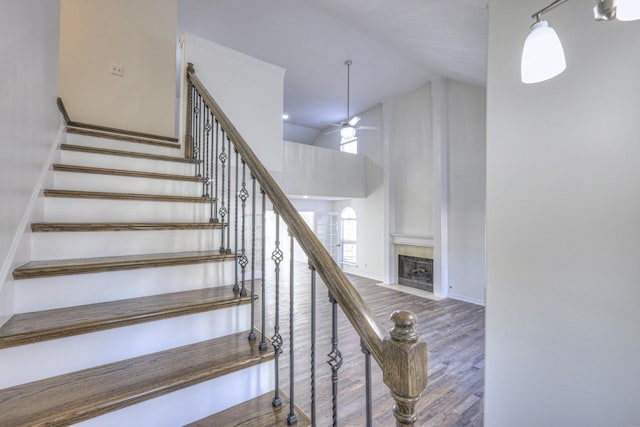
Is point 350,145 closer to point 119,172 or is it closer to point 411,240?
point 411,240

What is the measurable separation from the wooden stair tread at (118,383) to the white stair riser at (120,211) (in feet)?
3.36

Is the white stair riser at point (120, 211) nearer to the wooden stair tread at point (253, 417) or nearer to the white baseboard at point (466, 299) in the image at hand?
the wooden stair tread at point (253, 417)

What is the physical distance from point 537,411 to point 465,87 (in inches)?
217

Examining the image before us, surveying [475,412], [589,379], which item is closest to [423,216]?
[475,412]

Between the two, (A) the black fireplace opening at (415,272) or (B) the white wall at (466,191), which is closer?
(B) the white wall at (466,191)

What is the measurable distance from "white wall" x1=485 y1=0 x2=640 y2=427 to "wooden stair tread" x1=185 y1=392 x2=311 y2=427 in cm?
158

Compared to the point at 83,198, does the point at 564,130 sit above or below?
above

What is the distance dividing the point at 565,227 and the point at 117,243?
108 inches

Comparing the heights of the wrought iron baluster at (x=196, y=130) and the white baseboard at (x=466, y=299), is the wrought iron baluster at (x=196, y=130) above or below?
above

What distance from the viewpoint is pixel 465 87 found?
5.46 meters

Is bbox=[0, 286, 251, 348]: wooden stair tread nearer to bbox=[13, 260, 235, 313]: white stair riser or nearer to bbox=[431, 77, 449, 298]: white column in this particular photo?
bbox=[13, 260, 235, 313]: white stair riser

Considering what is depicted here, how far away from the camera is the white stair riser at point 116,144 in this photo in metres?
2.33

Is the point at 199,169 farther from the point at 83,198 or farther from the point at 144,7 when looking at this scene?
the point at 144,7

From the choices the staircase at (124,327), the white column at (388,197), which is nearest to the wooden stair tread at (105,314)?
the staircase at (124,327)
